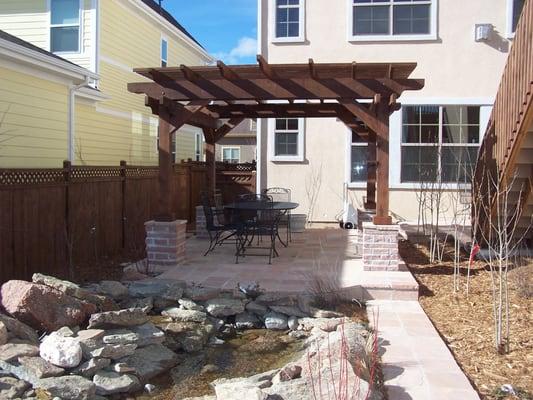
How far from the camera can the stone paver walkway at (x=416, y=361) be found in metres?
3.54

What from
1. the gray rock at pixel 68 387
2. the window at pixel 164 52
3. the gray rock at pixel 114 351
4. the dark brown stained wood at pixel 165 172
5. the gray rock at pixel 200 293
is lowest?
the gray rock at pixel 68 387

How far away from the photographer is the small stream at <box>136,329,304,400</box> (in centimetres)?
405

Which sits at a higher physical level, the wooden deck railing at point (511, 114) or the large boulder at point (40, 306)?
the wooden deck railing at point (511, 114)

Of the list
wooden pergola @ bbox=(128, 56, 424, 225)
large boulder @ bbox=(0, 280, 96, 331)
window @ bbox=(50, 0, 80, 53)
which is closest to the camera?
large boulder @ bbox=(0, 280, 96, 331)

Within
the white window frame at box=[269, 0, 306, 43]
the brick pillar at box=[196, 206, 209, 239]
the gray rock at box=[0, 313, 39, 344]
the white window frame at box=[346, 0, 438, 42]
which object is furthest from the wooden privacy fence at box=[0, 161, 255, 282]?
the white window frame at box=[346, 0, 438, 42]

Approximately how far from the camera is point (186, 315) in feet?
17.7

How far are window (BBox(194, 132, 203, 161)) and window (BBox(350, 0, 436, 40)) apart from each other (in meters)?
10.6

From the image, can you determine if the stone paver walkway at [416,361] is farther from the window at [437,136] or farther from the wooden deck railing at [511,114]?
the window at [437,136]

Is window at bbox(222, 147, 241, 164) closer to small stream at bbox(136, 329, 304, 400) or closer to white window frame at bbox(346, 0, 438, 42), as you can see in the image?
white window frame at bbox(346, 0, 438, 42)

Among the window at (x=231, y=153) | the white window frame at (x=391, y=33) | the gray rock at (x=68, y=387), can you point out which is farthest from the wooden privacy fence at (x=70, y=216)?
the window at (x=231, y=153)

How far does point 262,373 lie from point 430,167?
8.14 m

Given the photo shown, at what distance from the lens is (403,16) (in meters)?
11.4

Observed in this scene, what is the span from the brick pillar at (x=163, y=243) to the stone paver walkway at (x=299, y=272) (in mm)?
190

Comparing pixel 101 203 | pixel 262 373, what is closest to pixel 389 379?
pixel 262 373
